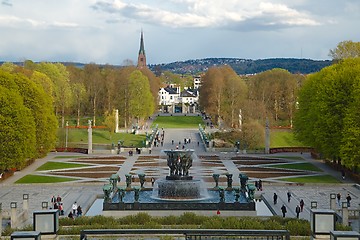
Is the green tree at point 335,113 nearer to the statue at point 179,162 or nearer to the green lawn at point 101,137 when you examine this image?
the statue at point 179,162

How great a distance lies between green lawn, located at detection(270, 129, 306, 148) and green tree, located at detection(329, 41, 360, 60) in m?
12.4

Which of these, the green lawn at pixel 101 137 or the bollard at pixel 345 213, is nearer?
the bollard at pixel 345 213

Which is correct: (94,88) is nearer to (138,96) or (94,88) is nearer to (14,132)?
(138,96)

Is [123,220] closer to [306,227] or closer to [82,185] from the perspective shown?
[306,227]

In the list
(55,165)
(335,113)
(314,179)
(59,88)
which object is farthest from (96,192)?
(59,88)

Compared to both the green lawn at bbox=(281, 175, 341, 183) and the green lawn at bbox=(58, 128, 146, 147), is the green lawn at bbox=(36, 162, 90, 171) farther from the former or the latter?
the green lawn at bbox=(281, 175, 341, 183)

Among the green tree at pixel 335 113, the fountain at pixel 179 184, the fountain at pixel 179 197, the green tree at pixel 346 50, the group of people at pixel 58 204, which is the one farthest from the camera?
the green tree at pixel 346 50

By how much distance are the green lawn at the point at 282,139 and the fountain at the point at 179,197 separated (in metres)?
37.1

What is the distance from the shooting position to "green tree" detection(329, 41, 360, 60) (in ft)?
208

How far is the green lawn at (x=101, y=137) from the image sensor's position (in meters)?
73.1

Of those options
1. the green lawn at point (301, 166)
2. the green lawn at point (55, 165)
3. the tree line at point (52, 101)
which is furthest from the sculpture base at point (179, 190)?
the green lawn at point (55, 165)

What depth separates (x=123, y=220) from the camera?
26.3 metres

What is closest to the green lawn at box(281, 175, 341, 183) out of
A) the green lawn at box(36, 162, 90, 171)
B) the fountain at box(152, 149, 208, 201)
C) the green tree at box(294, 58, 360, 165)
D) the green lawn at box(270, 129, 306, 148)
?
the green tree at box(294, 58, 360, 165)

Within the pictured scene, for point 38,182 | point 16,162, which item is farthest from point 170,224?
point 16,162
